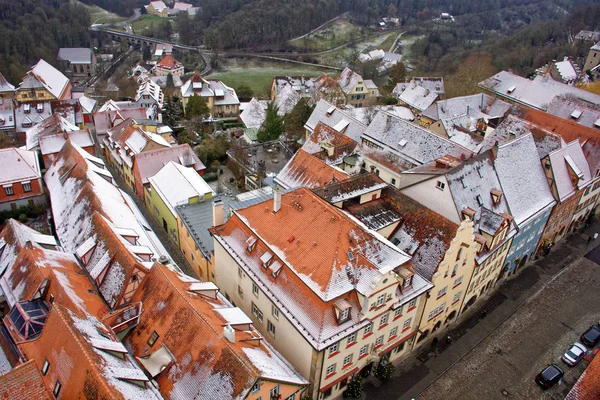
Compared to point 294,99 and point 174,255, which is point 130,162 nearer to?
point 174,255

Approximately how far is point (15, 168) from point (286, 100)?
58.6 metres

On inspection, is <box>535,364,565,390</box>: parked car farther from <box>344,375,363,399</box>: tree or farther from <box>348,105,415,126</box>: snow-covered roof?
<box>348,105,415,126</box>: snow-covered roof

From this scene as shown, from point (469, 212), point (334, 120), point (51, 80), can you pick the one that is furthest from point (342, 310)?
point (51, 80)

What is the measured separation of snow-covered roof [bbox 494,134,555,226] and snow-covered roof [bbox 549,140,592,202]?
1360 mm

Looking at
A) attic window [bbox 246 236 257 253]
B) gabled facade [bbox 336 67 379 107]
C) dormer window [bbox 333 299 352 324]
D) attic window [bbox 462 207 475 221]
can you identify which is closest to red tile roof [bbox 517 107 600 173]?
attic window [bbox 462 207 475 221]

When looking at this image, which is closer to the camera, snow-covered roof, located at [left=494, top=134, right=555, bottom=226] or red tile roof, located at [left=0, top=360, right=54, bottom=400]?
red tile roof, located at [left=0, top=360, right=54, bottom=400]

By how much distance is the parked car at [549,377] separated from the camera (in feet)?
132

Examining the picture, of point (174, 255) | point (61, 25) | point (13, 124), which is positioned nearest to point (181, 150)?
point (174, 255)

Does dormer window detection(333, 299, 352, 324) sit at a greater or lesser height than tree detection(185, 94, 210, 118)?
greater

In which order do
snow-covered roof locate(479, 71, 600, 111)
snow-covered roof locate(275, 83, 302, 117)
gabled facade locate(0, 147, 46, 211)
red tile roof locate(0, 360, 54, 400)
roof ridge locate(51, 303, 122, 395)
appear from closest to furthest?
1. red tile roof locate(0, 360, 54, 400)
2. roof ridge locate(51, 303, 122, 395)
3. gabled facade locate(0, 147, 46, 211)
4. snow-covered roof locate(479, 71, 600, 111)
5. snow-covered roof locate(275, 83, 302, 117)

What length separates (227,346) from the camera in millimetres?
29875

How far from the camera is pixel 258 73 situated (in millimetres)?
182625

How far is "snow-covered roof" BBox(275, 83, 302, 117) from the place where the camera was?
3917 inches

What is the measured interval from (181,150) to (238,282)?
102ft
